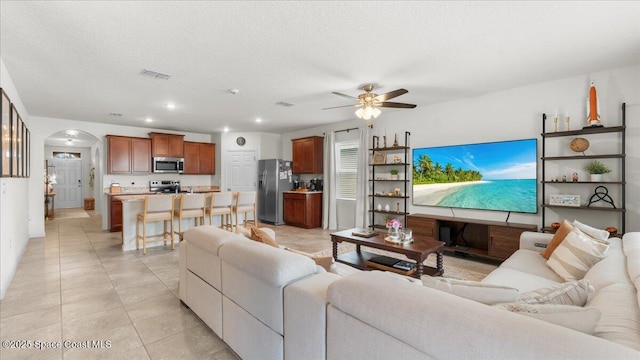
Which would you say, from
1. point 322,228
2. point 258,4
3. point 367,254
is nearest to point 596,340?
point 258,4

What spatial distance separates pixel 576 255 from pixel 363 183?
3.86m

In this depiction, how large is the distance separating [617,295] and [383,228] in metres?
4.16

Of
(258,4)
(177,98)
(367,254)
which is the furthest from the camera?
(177,98)

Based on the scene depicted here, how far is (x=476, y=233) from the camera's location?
445cm

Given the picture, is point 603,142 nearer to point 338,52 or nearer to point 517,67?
point 517,67

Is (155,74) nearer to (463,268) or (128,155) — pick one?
(128,155)

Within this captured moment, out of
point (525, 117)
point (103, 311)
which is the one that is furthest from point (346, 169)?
point (103, 311)

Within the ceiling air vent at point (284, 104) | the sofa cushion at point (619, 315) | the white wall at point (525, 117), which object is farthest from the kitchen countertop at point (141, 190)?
the sofa cushion at point (619, 315)

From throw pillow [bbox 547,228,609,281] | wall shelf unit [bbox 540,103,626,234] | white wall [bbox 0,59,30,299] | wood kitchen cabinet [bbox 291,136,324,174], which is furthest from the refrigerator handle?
throw pillow [bbox 547,228,609,281]

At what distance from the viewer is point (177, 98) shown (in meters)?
4.49

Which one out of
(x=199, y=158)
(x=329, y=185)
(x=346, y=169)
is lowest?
(x=329, y=185)

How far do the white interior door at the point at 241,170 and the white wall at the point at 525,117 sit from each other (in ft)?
12.7

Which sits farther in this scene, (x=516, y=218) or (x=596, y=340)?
(x=516, y=218)

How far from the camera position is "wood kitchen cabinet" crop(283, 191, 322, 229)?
22.1 ft
